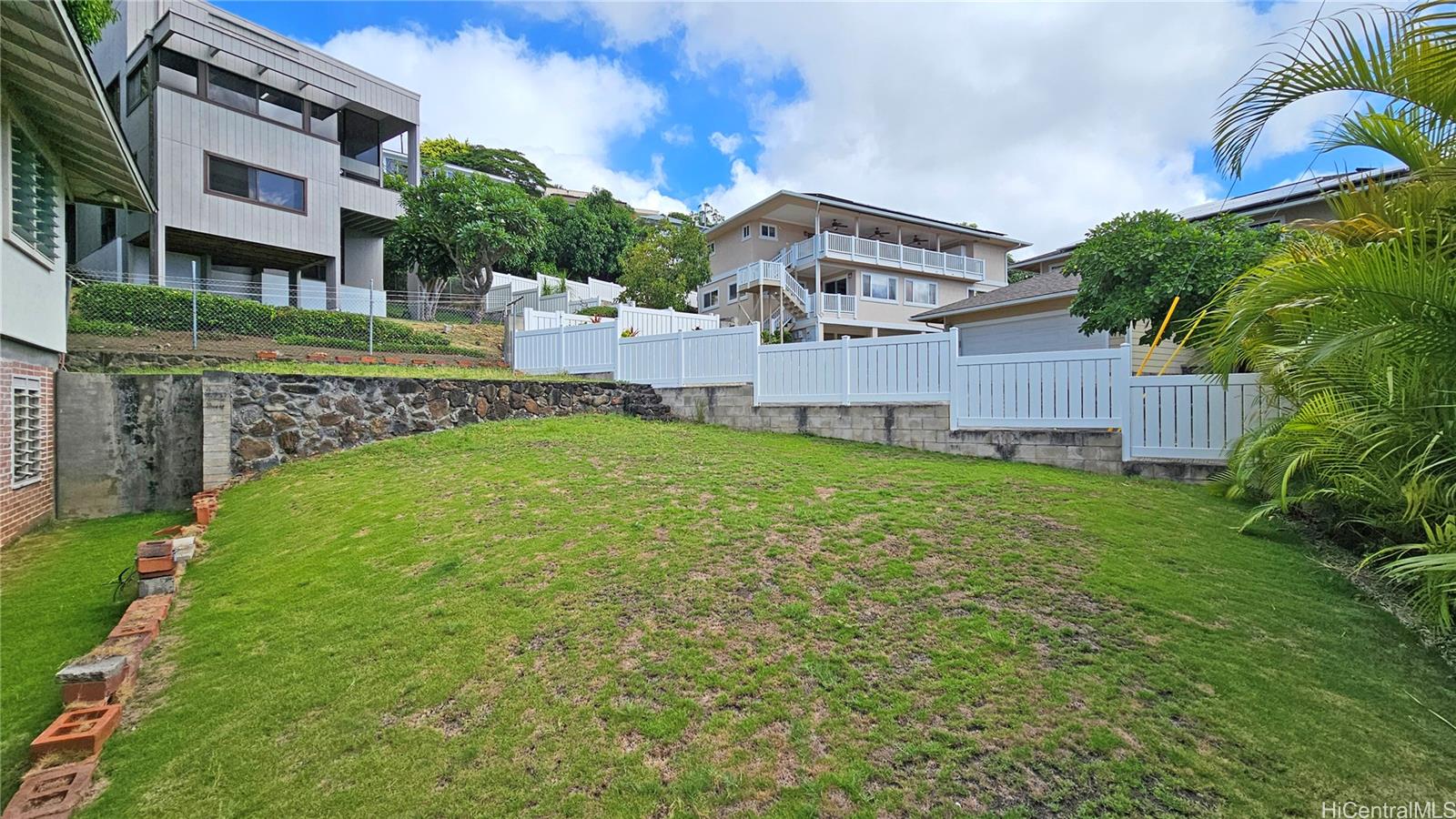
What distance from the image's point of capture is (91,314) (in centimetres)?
1098

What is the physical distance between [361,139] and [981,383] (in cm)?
2304

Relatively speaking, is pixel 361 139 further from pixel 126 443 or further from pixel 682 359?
pixel 126 443

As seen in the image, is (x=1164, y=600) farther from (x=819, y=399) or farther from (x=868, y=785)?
(x=819, y=399)

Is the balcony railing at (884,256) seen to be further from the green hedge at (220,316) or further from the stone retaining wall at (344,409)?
the stone retaining wall at (344,409)

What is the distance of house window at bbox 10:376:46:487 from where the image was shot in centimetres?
627

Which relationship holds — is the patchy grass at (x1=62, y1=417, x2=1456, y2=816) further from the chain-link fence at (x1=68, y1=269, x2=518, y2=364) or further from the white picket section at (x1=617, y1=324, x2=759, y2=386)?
→ the chain-link fence at (x1=68, y1=269, x2=518, y2=364)

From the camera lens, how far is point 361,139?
2188 centimetres

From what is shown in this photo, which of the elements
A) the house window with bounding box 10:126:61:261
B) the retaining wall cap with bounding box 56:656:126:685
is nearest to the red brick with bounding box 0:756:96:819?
the retaining wall cap with bounding box 56:656:126:685

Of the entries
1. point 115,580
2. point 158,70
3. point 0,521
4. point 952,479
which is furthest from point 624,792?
point 158,70

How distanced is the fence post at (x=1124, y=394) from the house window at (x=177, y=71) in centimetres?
2252

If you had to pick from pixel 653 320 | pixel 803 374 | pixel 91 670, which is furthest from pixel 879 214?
pixel 91 670

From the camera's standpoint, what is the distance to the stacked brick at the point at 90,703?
2.58 m

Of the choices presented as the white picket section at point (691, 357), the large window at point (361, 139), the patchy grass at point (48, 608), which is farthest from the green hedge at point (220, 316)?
the large window at point (361, 139)

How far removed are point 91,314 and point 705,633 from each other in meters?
13.7
